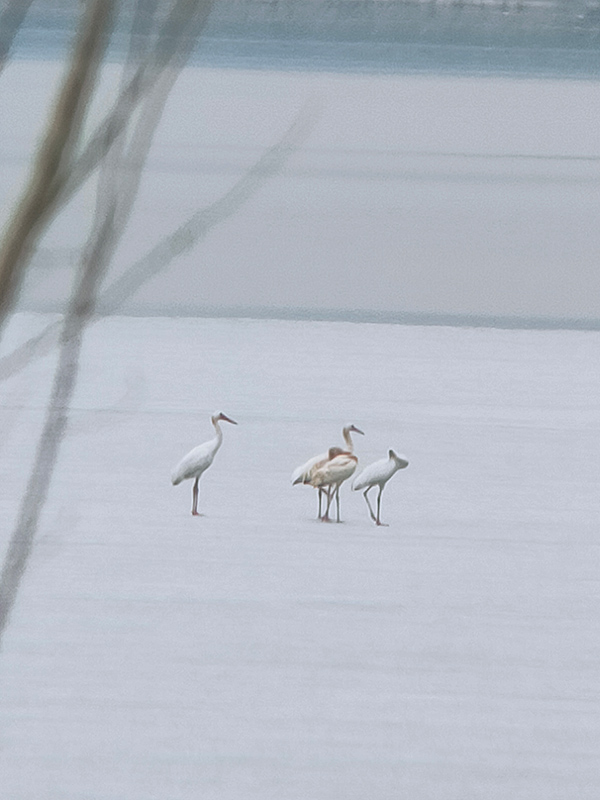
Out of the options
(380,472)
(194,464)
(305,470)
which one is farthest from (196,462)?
(380,472)

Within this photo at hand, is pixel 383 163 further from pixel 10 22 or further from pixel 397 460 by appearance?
pixel 10 22

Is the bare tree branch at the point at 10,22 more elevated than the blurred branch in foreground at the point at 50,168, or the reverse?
the bare tree branch at the point at 10,22

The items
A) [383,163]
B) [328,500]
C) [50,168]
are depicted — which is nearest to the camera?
[50,168]

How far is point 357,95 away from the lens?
6.39 metres

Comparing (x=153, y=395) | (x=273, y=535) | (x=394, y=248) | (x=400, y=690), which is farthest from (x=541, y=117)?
(x=400, y=690)

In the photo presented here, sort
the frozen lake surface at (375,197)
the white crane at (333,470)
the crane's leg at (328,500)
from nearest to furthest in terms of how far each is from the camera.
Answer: the white crane at (333,470)
the crane's leg at (328,500)
the frozen lake surface at (375,197)

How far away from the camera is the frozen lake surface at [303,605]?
1.27 metres

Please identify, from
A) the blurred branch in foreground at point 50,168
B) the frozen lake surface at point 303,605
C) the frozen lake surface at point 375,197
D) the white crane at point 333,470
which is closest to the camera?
the blurred branch in foreground at point 50,168

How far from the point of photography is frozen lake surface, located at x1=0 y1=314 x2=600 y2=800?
50.0 inches

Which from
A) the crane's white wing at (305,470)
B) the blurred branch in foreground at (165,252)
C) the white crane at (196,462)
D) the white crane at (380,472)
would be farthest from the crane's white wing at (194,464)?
the blurred branch in foreground at (165,252)

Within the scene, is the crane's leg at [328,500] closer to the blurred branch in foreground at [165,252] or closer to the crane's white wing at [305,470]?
the crane's white wing at [305,470]

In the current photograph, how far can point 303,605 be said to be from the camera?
1.76 meters

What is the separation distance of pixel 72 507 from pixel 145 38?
6.29 feet

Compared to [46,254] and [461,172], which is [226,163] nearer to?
[461,172]
